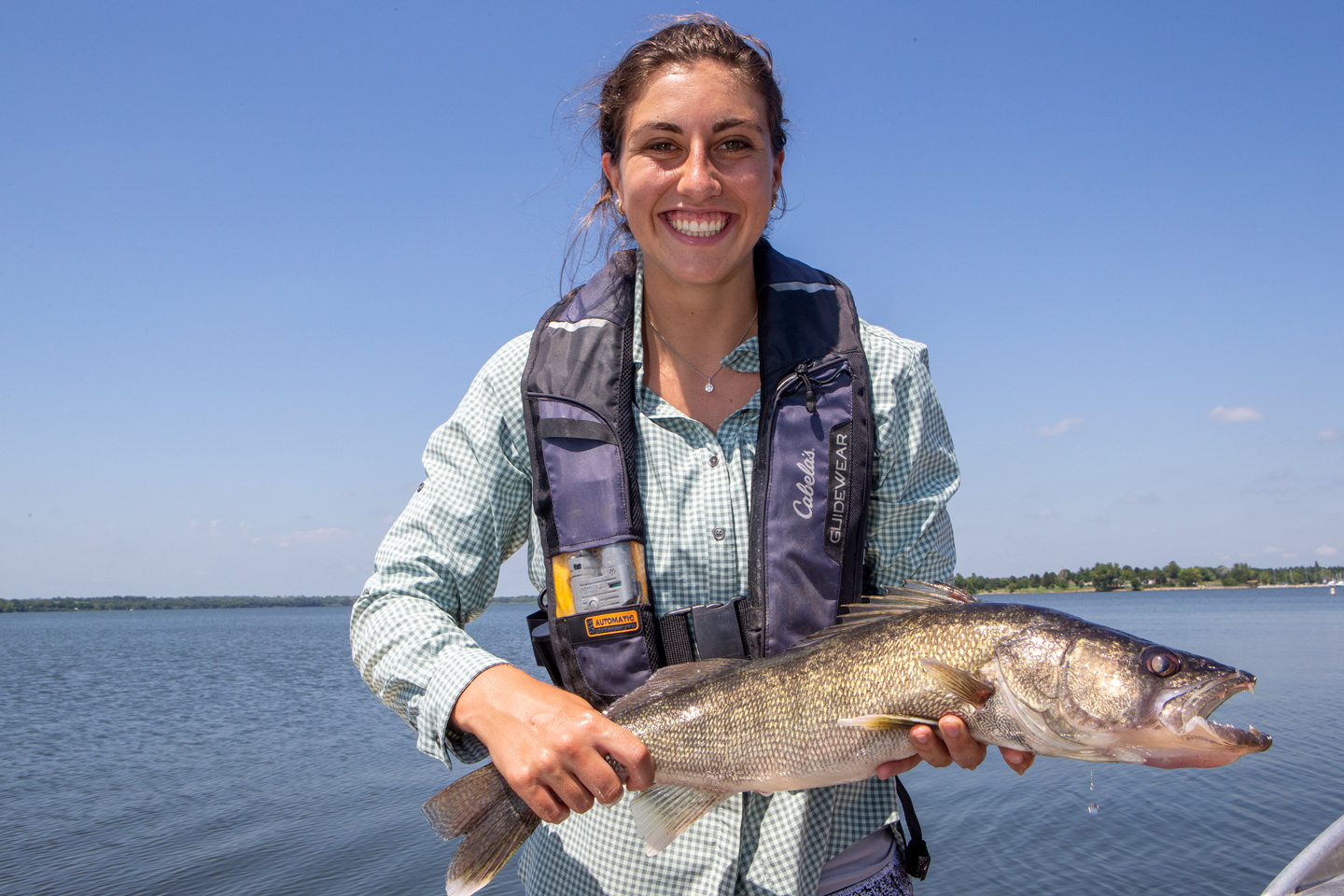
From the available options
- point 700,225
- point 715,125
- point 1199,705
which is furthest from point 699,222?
point 1199,705

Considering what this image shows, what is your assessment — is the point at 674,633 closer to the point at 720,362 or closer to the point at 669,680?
the point at 669,680

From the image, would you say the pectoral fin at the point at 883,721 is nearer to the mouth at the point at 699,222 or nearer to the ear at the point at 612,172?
the mouth at the point at 699,222

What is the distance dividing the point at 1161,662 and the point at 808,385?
133cm

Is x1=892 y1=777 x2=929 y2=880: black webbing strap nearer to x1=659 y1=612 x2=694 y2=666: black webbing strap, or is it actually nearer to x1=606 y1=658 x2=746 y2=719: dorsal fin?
x1=606 y1=658 x2=746 y2=719: dorsal fin

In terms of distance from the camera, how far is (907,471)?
111 inches

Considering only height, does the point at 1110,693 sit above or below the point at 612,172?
below

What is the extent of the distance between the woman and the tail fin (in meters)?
0.11

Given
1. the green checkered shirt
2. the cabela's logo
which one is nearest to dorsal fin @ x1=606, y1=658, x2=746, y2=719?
the green checkered shirt

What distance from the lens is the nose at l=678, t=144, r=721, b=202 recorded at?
8.82 ft

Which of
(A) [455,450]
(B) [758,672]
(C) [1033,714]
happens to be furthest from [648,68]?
(C) [1033,714]

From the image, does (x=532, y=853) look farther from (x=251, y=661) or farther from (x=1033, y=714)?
(x=251, y=661)

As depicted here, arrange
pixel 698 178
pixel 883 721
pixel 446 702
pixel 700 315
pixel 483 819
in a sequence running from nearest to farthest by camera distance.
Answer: pixel 446 702 < pixel 483 819 < pixel 883 721 < pixel 698 178 < pixel 700 315

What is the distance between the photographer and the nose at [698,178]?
106 inches

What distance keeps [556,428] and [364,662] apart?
88 centimetres
